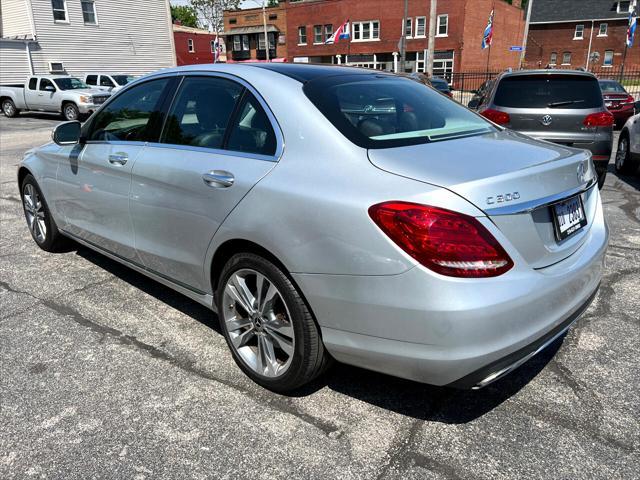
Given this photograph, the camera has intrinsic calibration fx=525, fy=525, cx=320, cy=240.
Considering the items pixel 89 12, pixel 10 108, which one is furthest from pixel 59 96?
pixel 89 12

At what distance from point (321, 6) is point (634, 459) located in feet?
187

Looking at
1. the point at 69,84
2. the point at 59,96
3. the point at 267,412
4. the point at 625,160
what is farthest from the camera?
the point at 69,84

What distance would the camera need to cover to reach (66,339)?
343cm

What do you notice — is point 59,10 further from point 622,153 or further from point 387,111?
point 387,111

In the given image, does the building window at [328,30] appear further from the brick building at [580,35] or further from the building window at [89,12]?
the building window at [89,12]

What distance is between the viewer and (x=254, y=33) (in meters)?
61.0

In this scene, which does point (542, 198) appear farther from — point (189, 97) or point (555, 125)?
point (555, 125)

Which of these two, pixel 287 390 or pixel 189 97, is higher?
pixel 189 97

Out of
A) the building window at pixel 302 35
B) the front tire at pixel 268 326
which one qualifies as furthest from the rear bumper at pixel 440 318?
the building window at pixel 302 35

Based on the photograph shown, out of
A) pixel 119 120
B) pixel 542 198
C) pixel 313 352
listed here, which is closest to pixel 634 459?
pixel 542 198

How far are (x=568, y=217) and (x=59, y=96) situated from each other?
21.9 meters

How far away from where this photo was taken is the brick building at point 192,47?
49.3 meters

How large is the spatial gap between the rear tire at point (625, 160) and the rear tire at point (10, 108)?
23599 mm

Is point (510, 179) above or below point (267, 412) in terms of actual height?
above
